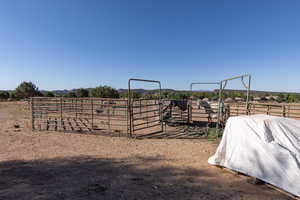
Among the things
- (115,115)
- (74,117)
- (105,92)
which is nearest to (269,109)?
(115,115)

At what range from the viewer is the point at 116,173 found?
3352 mm

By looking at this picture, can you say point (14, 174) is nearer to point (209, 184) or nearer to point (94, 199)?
point (94, 199)

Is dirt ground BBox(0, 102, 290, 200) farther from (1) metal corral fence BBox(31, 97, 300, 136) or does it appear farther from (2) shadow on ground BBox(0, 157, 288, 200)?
(1) metal corral fence BBox(31, 97, 300, 136)

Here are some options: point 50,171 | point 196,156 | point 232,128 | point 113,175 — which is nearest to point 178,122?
point 196,156

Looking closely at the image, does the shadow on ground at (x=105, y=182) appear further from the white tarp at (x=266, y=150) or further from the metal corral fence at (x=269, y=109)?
the metal corral fence at (x=269, y=109)

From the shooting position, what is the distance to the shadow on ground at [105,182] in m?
2.57

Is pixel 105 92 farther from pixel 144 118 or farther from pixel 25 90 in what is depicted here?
pixel 144 118

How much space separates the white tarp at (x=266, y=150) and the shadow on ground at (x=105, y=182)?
31 centimetres

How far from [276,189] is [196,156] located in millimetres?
1888

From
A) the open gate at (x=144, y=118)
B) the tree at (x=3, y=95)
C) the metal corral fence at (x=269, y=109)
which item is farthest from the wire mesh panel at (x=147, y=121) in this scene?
the tree at (x=3, y=95)

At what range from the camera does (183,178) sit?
10.2 feet

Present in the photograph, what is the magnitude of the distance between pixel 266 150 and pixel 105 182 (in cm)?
305

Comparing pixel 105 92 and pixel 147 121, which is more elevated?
pixel 105 92

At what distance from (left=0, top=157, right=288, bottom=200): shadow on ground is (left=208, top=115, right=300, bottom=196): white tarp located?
1.03 ft
